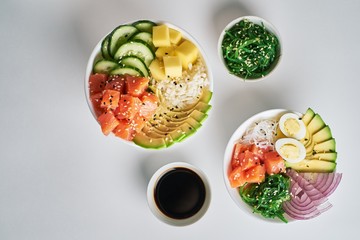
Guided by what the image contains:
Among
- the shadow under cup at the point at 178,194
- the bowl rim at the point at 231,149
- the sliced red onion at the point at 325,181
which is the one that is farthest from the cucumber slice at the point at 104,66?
the sliced red onion at the point at 325,181

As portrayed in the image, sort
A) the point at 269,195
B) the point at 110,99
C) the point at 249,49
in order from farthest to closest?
the point at 249,49
the point at 269,195
the point at 110,99

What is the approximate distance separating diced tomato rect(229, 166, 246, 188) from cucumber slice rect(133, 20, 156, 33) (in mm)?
896

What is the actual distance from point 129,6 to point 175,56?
0.50m

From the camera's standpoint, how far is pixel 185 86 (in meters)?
2.34

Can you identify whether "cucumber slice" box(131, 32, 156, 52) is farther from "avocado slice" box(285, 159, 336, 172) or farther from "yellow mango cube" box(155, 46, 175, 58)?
"avocado slice" box(285, 159, 336, 172)

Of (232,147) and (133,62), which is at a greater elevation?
(133,62)

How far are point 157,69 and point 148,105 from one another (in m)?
0.21

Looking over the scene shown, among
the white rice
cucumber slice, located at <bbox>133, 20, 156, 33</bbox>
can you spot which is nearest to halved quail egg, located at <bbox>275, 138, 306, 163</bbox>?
the white rice

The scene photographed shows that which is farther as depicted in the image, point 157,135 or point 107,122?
point 157,135

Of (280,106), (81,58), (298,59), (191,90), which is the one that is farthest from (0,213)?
(298,59)

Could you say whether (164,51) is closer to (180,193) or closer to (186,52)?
(186,52)

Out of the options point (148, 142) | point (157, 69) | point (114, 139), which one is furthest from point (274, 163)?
point (114, 139)

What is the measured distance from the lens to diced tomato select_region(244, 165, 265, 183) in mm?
2270

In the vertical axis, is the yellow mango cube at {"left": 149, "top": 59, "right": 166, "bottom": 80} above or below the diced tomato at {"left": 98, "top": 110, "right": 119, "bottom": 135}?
above
